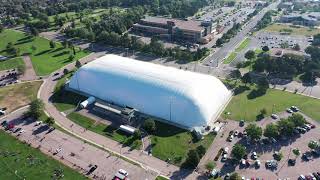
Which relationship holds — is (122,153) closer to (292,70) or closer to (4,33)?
(292,70)

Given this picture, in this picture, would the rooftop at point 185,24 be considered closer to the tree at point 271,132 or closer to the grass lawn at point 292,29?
the grass lawn at point 292,29

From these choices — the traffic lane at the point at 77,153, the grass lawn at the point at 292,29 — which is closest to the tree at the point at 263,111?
the traffic lane at the point at 77,153

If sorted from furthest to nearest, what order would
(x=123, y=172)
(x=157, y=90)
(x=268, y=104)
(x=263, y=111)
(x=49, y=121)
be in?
(x=268, y=104)
(x=157, y=90)
(x=263, y=111)
(x=49, y=121)
(x=123, y=172)

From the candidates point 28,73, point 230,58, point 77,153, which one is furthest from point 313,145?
point 28,73

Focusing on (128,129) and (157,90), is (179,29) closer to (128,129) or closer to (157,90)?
(157,90)

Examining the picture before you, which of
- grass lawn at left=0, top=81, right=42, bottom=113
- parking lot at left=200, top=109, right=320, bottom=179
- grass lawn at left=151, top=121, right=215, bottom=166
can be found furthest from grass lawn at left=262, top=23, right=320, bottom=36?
grass lawn at left=0, top=81, right=42, bottom=113

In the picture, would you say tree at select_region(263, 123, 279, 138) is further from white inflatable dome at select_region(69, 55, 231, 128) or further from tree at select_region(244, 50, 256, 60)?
tree at select_region(244, 50, 256, 60)

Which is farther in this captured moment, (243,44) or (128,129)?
(243,44)
